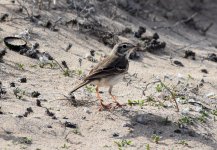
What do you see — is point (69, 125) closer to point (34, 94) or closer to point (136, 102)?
point (34, 94)

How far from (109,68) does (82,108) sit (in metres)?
0.83

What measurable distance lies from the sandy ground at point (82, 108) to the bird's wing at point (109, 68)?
18.5 inches

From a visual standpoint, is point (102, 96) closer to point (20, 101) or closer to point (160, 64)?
point (20, 101)

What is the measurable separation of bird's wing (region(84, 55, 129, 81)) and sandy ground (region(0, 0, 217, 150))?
469 millimetres

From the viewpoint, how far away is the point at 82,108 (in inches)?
357

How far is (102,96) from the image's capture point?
9930mm

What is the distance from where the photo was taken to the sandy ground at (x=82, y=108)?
8078 mm

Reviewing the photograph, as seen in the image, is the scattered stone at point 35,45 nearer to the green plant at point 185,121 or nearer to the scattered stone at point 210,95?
the scattered stone at point 210,95

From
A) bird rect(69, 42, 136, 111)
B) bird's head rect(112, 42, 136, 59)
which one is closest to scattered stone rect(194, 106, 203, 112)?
bird rect(69, 42, 136, 111)

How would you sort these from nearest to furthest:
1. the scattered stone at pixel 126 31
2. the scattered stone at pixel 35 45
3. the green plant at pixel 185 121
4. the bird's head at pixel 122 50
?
the green plant at pixel 185 121 → the bird's head at pixel 122 50 → the scattered stone at pixel 35 45 → the scattered stone at pixel 126 31

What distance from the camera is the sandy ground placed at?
808 cm

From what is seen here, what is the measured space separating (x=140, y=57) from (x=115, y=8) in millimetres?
1980

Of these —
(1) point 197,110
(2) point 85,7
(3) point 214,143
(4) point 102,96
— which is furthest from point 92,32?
(3) point 214,143

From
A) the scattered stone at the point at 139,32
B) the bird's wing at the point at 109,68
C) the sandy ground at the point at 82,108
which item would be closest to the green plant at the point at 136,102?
the sandy ground at the point at 82,108
